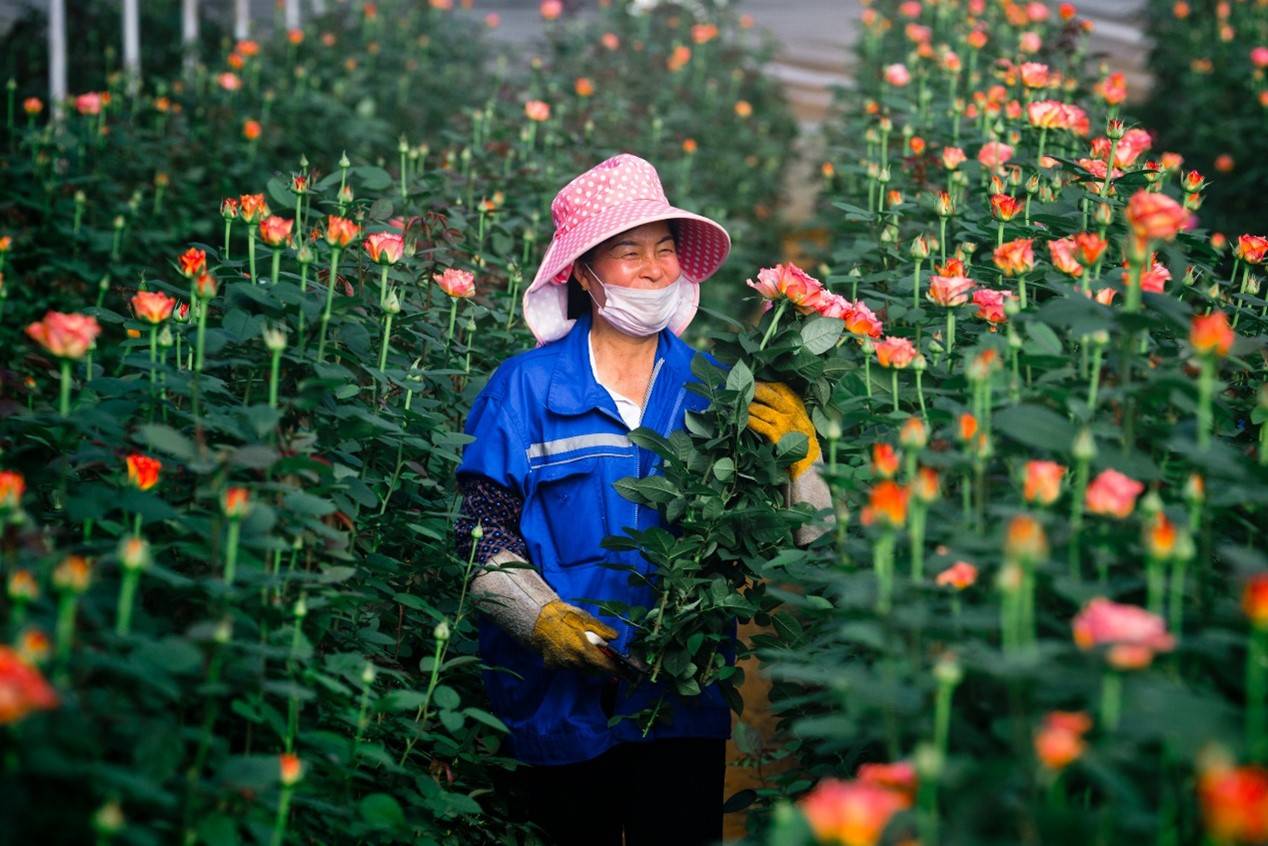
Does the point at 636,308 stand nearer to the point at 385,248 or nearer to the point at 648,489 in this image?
the point at 648,489

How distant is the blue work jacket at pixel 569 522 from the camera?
113 inches

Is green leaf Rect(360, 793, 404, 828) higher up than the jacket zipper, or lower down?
lower down

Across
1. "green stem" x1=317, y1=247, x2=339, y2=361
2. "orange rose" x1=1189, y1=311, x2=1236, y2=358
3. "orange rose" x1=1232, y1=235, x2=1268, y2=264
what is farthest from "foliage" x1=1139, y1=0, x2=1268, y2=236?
"green stem" x1=317, y1=247, x2=339, y2=361

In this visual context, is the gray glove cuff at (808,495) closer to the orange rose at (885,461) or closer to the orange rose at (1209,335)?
the orange rose at (885,461)

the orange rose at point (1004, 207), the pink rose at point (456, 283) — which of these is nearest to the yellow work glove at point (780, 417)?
the orange rose at point (1004, 207)

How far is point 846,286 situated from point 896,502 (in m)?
2.35

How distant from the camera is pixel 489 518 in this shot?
2904mm

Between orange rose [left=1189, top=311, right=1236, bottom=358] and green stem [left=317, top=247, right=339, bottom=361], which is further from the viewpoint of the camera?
green stem [left=317, top=247, right=339, bottom=361]

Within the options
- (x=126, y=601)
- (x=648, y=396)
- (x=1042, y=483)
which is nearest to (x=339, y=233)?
(x=648, y=396)

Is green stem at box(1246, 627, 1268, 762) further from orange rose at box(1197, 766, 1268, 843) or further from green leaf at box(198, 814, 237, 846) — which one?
green leaf at box(198, 814, 237, 846)

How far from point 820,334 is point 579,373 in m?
0.56

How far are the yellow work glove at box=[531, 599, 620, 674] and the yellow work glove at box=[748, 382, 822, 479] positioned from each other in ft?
1.73

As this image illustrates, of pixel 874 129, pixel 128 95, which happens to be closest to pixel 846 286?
pixel 874 129

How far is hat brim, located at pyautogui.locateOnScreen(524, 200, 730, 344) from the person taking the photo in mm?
2992
